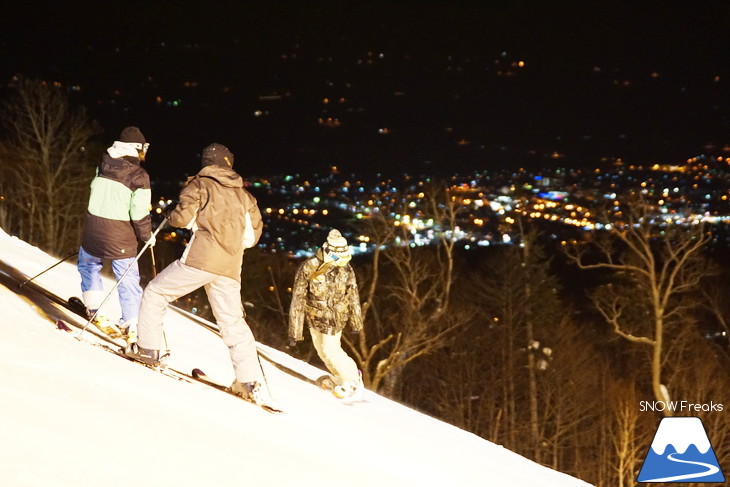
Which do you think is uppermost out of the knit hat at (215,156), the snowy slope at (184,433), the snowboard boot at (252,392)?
the knit hat at (215,156)

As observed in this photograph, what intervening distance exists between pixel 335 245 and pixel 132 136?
7.27ft

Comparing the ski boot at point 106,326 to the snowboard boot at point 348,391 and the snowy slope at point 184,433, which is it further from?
the snowboard boot at point 348,391

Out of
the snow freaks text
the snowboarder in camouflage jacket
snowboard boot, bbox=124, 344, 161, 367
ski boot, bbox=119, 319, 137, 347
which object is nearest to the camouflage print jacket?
the snowboarder in camouflage jacket

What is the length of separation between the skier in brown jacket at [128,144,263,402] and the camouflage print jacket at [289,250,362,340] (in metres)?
1.90

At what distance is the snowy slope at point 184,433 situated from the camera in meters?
4.20

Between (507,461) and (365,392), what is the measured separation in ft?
6.07

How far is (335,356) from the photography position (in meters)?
8.53

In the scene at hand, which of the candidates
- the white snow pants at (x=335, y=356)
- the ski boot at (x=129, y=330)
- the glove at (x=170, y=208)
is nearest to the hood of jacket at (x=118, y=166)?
the glove at (x=170, y=208)

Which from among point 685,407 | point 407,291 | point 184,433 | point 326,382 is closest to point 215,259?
point 184,433

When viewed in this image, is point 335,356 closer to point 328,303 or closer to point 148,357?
point 328,303

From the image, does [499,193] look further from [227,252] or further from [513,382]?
[227,252]

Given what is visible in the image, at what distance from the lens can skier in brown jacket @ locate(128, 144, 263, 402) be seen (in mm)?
6070

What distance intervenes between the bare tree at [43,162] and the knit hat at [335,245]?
33249 mm

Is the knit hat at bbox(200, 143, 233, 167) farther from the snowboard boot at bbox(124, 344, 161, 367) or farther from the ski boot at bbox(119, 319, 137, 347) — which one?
the ski boot at bbox(119, 319, 137, 347)
